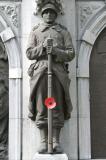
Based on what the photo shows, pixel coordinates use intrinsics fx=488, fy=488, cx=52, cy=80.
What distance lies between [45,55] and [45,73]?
30 cm

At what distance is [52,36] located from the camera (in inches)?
320

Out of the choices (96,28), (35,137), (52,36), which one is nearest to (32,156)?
(35,137)

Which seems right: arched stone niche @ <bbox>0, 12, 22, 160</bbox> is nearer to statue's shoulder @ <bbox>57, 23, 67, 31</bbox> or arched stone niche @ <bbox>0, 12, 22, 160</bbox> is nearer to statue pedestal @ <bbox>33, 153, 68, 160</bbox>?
statue pedestal @ <bbox>33, 153, 68, 160</bbox>

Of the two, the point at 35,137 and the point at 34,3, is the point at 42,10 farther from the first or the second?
the point at 35,137

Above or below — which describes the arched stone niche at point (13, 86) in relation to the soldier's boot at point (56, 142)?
above

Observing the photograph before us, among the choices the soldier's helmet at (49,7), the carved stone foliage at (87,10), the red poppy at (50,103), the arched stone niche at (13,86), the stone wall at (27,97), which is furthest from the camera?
the carved stone foliage at (87,10)

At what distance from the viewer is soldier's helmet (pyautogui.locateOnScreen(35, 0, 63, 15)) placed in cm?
817

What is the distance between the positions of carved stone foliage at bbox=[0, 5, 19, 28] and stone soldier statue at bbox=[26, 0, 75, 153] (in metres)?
0.75

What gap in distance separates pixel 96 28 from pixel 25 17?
1.32 meters

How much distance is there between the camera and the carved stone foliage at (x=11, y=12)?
8.86 meters

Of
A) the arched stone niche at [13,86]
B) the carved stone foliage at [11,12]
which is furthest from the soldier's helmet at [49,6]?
the arched stone niche at [13,86]

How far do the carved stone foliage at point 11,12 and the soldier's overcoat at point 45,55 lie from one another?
70cm

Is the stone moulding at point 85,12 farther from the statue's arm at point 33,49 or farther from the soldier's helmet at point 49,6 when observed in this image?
the statue's arm at point 33,49

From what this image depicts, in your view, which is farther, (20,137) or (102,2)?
(102,2)
